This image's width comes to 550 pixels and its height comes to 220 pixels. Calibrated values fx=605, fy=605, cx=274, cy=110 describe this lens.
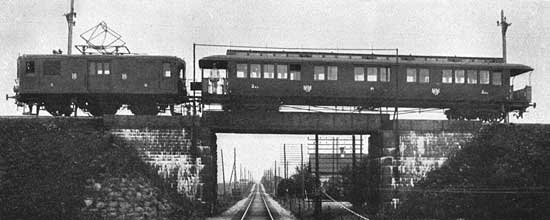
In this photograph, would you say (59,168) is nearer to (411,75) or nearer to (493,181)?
(411,75)

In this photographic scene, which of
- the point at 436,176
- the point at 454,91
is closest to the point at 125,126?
the point at 436,176

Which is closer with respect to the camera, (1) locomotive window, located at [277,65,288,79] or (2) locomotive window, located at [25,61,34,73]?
(2) locomotive window, located at [25,61,34,73]

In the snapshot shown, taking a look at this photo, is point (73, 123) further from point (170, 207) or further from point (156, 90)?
point (170, 207)

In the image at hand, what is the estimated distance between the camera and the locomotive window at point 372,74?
3438cm

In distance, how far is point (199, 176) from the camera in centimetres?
3058

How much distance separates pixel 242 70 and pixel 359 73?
6652mm

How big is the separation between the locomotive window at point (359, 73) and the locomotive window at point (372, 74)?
1.01ft

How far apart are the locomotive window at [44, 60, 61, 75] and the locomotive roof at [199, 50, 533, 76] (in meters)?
7.86

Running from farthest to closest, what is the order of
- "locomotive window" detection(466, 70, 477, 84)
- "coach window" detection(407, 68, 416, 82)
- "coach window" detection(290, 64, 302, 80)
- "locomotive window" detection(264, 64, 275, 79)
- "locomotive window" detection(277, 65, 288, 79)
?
"locomotive window" detection(466, 70, 477, 84)
"coach window" detection(407, 68, 416, 82)
"coach window" detection(290, 64, 302, 80)
"locomotive window" detection(277, 65, 288, 79)
"locomotive window" detection(264, 64, 275, 79)

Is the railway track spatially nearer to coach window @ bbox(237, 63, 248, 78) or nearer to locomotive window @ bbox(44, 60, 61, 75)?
coach window @ bbox(237, 63, 248, 78)

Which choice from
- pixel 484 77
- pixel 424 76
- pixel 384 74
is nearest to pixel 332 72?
pixel 384 74

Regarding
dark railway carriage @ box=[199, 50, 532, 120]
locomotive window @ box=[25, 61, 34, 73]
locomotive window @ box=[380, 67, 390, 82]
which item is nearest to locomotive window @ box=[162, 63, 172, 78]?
dark railway carriage @ box=[199, 50, 532, 120]

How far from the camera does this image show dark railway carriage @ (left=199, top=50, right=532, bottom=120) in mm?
33500

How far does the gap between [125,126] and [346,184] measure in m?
17.9
